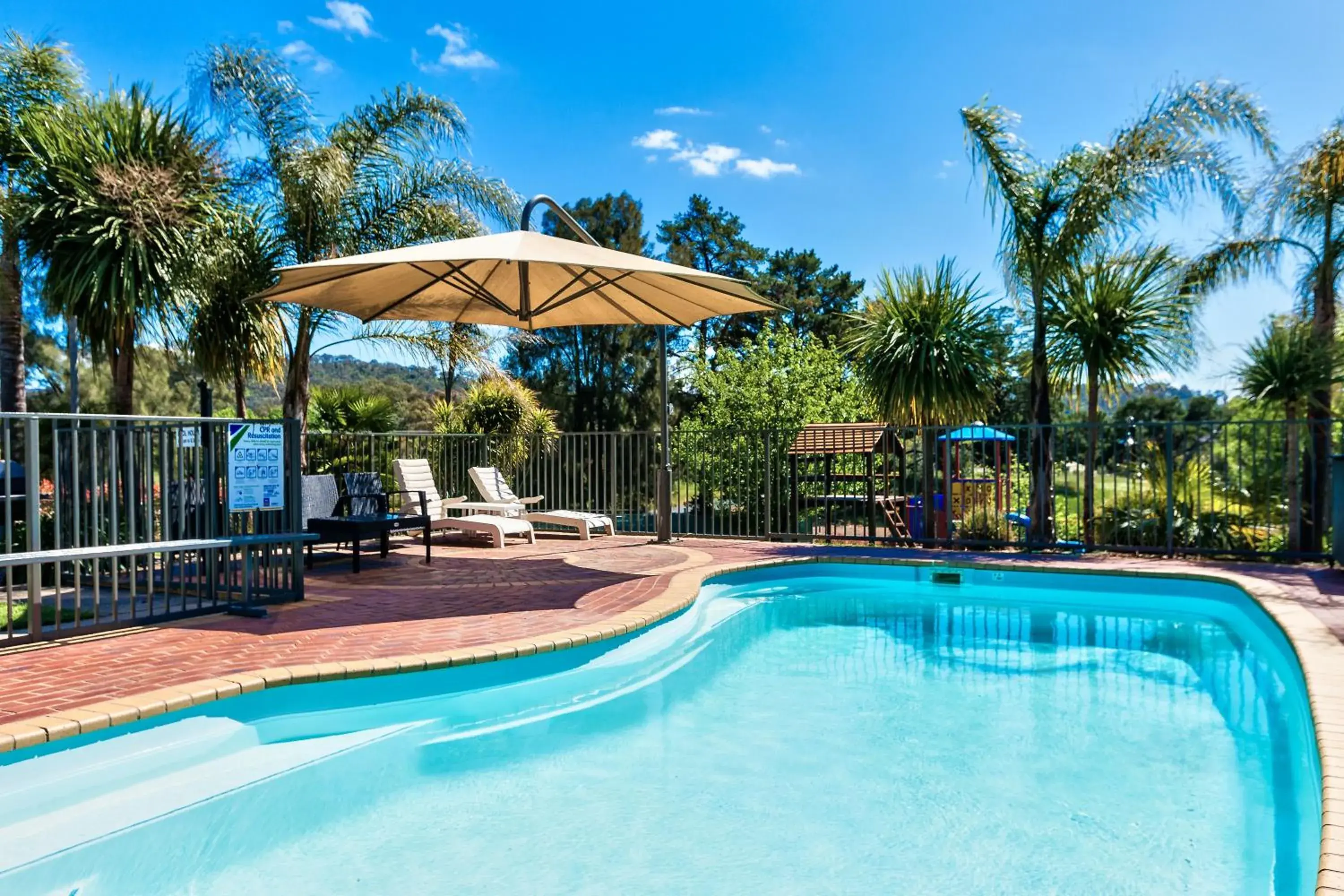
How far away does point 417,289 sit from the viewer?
8.16 m

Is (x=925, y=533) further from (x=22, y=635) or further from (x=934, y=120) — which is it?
(x=934, y=120)

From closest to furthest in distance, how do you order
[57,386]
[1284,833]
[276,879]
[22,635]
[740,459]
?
[276,879], [1284,833], [22,635], [740,459], [57,386]

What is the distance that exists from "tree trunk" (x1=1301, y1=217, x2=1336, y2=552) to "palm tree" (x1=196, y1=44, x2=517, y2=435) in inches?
411

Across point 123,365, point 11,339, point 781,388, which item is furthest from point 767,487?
point 781,388

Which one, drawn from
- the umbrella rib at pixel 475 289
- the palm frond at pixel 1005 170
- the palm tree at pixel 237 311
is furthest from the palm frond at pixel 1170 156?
the palm tree at pixel 237 311

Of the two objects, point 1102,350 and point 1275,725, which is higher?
point 1102,350

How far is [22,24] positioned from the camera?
10945 millimetres

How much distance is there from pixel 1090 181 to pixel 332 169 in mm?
9092

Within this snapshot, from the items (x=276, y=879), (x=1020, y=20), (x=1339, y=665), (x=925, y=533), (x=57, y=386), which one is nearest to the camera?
(x=276, y=879)

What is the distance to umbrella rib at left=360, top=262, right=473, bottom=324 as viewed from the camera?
7.49m

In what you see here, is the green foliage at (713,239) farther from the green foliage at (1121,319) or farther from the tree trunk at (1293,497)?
the tree trunk at (1293,497)

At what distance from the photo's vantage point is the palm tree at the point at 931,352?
1041 centimetres

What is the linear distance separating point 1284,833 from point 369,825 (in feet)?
11.8

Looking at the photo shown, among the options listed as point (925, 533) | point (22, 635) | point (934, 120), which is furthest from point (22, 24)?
point (934, 120)
